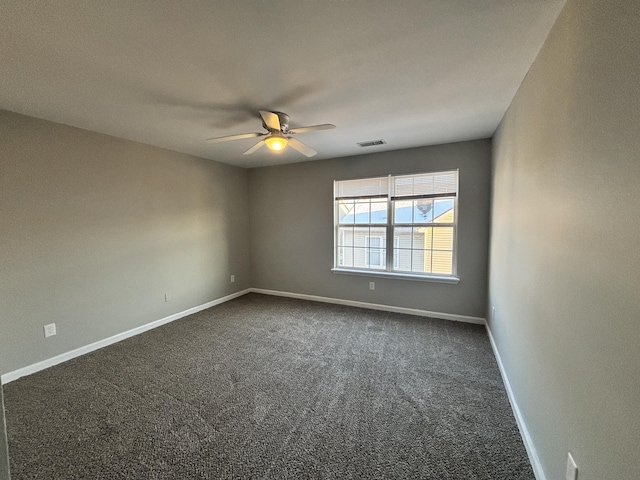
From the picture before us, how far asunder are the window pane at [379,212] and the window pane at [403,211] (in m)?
0.16

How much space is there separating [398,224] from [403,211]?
0.21 meters

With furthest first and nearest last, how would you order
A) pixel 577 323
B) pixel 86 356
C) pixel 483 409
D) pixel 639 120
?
pixel 86 356 < pixel 483 409 < pixel 577 323 < pixel 639 120

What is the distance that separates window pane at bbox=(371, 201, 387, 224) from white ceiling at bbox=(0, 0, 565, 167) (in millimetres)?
1519

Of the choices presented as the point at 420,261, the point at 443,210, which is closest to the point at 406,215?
the point at 443,210

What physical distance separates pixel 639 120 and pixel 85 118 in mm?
3727

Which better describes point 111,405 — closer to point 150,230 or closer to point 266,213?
point 150,230

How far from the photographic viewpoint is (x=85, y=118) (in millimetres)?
2484

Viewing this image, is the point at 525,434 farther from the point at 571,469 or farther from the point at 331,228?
the point at 331,228

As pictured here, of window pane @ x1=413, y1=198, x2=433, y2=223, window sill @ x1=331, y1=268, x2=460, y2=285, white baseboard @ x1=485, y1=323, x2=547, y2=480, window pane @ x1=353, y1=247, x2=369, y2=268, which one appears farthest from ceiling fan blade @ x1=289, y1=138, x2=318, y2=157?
white baseboard @ x1=485, y1=323, x2=547, y2=480

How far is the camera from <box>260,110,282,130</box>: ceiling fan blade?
2.20 metres

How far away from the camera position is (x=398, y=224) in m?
3.88

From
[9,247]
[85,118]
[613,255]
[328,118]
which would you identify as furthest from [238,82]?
[9,247]

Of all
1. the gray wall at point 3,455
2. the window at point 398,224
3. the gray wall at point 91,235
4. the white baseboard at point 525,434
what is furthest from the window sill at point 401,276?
the gray wall at point 3,455

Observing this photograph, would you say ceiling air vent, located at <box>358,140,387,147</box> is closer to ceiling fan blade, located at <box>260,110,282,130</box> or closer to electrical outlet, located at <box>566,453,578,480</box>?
ceiling fan blade, located at <box>260,110,282,130</box>
